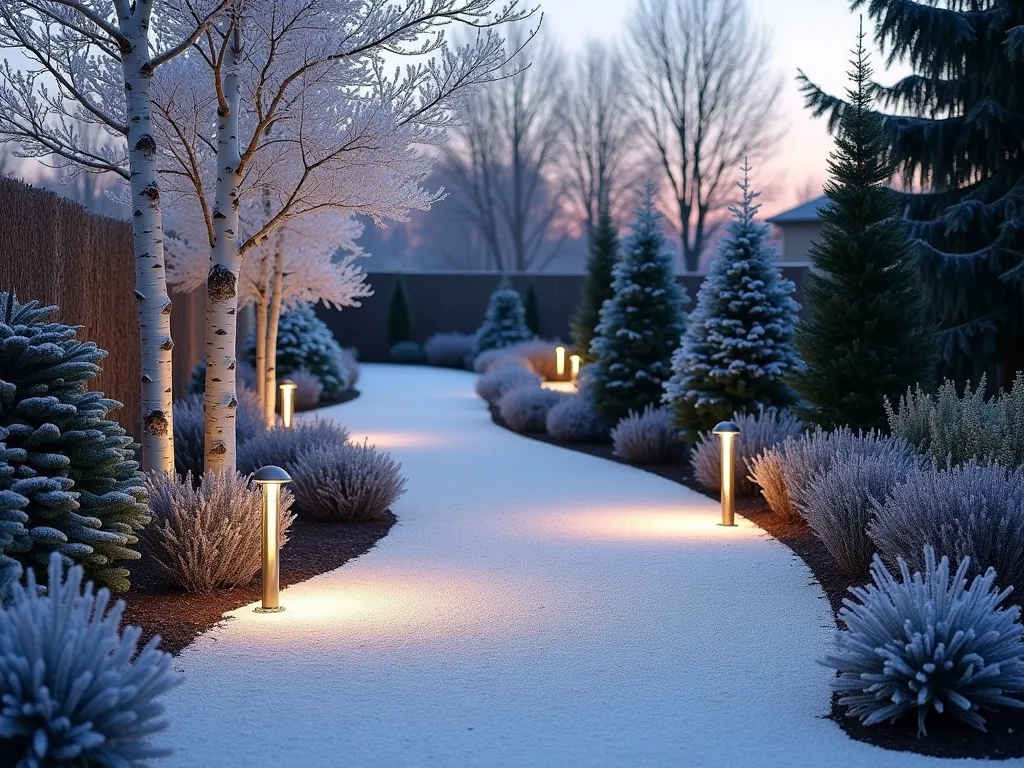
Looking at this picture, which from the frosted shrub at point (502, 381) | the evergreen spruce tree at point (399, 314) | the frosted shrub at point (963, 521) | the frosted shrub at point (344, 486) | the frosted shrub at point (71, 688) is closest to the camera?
the frosted shrub at point (71, 688)

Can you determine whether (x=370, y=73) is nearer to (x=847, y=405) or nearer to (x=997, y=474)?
(x=847, y=405)

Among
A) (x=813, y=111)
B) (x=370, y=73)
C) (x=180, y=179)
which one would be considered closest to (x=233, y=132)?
(x=370, y=73)

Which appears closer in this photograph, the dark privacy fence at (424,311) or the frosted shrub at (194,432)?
the frosted shrub at (194,432)

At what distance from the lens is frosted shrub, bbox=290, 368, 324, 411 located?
2209cm

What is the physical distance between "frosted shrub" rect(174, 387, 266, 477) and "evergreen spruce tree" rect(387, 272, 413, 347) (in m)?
24.5

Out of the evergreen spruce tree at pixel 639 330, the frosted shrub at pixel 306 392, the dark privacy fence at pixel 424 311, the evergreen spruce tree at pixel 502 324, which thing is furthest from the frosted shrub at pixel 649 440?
the dark privacy fence at pixel 424 311

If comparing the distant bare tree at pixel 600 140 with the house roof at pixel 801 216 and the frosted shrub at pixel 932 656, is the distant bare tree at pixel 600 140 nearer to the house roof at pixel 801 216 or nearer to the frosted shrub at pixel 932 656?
the house roof at pixel 801 216

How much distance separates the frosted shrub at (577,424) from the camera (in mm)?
17406

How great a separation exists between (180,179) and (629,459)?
640 centimetres

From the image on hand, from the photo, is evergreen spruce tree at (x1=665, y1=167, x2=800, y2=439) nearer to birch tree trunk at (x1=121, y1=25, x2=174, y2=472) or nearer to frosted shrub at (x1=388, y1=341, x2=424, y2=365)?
birch tree trunk at (x1=121, y1=25, x2=174, y2=472)

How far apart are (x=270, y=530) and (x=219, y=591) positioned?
32.6 inches

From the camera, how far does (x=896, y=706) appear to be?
4961 millimetres

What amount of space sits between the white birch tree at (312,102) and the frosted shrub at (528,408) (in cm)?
843

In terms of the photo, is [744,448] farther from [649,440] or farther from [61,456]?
[61,456]
